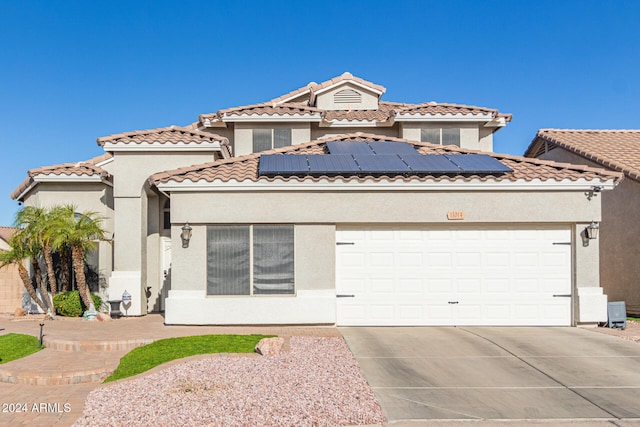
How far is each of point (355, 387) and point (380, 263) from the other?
225 inches

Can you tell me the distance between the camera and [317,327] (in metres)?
12.6

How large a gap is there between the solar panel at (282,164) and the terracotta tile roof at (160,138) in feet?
8.68

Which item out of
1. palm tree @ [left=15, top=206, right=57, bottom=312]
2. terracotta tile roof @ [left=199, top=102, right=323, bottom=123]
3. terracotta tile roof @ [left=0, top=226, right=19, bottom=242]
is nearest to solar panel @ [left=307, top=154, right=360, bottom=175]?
terracotta tile roof @ [left=199, top=102, right=323, bottom=123]

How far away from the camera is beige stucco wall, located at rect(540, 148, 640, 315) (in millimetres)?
15563

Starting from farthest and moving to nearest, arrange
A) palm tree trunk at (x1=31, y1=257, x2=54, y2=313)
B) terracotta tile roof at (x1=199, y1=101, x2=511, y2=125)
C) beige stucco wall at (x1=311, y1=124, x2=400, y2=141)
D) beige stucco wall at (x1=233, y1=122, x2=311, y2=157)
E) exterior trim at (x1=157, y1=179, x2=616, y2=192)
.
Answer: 1. beige stucco wall at (x1=311, y1=124, x2=400, y2=141)
2. beige stucco wall at (x1=233, y1=122, x2=311, y2=157)
3. terracotta tile roof at (x1=199, y1=101, x2=511, y2=125)
4. palm tree trunk at (x1=31, y1=257, x2=54, y2=313)
5. exterior trim at (x1=157, y1=179, x2=616, y2=192)

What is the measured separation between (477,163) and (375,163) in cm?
269

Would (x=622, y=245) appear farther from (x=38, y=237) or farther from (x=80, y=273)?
(x=38, y=237)

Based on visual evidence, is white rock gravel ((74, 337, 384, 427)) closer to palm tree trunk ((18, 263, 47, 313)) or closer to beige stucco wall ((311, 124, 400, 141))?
palm tree trunk ((18, 263, 47, 313))

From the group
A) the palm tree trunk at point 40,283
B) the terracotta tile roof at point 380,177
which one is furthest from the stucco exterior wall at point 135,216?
the terracotta tile roof at point 380,177

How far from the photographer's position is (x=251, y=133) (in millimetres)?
19000

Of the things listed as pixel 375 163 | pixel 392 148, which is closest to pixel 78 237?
pixel 375 163

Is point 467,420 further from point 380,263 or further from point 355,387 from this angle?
point 380,263

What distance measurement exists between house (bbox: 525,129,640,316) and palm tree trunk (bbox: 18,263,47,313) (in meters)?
17.9

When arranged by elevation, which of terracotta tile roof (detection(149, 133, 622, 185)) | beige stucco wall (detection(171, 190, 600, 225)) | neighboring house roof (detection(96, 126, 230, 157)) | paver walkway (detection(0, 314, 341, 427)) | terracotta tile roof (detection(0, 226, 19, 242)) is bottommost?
paver walkway (detection(0, 314, 341, 427))
